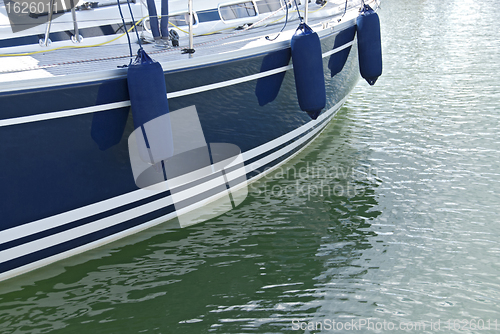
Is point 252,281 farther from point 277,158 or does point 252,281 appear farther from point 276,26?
point 276,26

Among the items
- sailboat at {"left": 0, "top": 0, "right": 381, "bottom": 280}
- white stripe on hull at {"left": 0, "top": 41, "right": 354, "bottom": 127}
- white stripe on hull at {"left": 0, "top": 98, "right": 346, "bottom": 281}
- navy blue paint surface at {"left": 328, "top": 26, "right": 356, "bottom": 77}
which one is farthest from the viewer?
navy blue paint surface at {"left": 328, "top": 26, "right": 356, "bottom": 77}

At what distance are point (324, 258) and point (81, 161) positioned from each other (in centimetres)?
193

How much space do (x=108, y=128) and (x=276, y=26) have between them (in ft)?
9.20

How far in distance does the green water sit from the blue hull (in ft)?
0.69

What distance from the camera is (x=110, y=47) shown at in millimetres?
4520

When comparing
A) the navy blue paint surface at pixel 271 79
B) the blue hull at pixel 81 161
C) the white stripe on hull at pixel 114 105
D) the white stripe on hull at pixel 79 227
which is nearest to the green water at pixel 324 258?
the white stripe on hull at pixel 79 227

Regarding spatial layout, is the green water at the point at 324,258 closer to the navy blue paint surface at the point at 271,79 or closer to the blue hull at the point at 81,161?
the blue hull at the point at 81,161

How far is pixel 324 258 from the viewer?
3.51 meters

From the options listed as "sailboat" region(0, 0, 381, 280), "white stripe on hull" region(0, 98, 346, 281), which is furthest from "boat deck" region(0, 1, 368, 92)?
"white stripe on hull" region(0, 98, 346, 281)

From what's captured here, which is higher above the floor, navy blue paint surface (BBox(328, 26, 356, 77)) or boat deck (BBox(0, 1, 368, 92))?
boat deck (BBox(0, 1, 368, 92))

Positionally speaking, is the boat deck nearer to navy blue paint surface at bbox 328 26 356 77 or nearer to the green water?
navy blue paint surface at bbox 328 26 356 77

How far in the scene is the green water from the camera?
2.96 metres

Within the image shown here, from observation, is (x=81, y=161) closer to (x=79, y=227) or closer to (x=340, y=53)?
(x=79, y=227)

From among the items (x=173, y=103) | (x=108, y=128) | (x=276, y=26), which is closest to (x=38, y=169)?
(x=108, y=128)
